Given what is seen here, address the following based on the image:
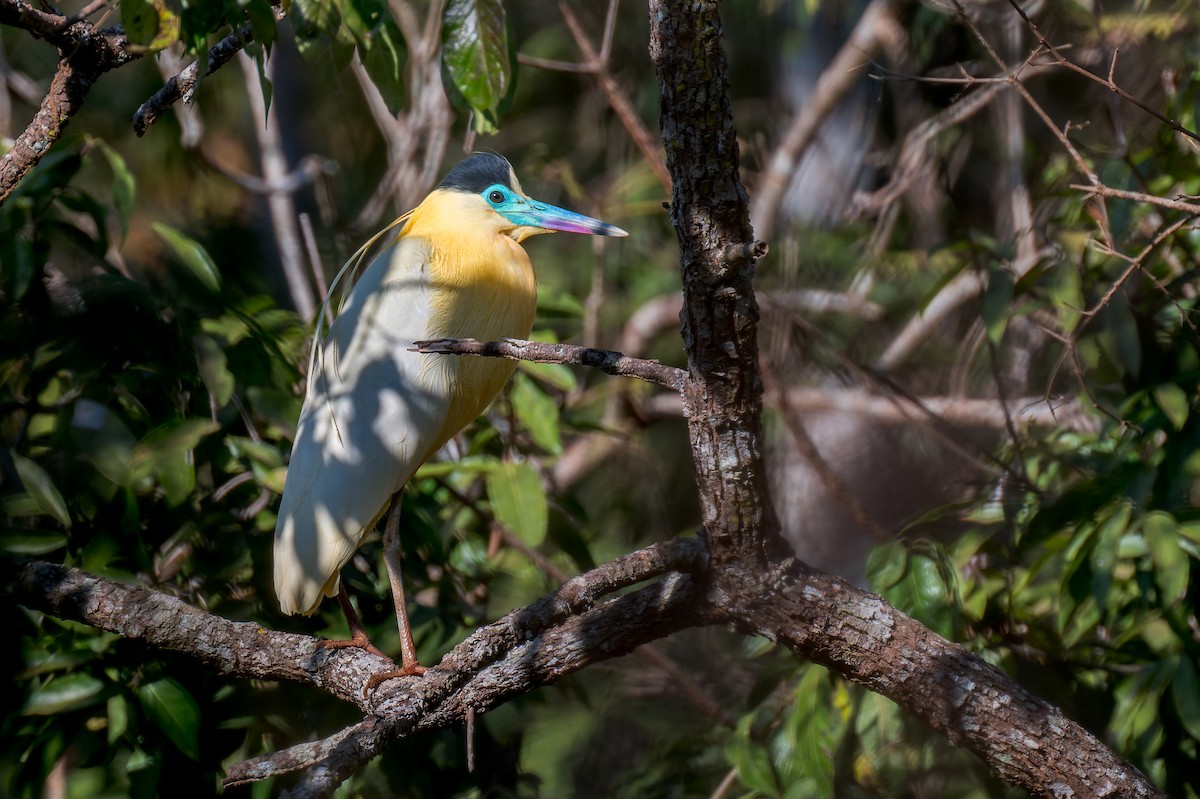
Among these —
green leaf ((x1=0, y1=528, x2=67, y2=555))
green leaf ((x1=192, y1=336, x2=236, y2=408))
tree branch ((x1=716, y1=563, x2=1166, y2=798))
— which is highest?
green leaf ((x1=192, y1=336, x2=236, y2=408))

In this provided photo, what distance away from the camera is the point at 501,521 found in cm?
248

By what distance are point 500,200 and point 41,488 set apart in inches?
42.8

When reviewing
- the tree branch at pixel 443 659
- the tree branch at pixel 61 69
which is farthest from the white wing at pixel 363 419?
the tree branch at pixel 61 69

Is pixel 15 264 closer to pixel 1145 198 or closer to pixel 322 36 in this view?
pixel 322 36

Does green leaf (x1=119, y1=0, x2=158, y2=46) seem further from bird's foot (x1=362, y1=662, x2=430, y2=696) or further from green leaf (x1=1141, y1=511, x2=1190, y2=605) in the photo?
green leaf (x1=1141, y1=511, x2=1190, y2=605)

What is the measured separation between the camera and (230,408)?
2.28 m

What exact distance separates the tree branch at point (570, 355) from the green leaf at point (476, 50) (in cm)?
42

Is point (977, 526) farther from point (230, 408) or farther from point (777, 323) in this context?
point (230, 408)

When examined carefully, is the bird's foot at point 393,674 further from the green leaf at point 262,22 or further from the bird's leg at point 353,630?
the green leaf at point 262,22

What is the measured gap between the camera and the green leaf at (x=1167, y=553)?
1.70 m

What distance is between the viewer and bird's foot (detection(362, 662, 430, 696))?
187 cm

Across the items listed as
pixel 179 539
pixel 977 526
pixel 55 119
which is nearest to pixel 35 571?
pixel 179 539

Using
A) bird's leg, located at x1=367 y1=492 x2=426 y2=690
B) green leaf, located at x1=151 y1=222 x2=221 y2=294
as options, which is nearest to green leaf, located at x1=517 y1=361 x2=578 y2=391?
bird's leg, located at x1=367 y1=492 x2=426 y2=690

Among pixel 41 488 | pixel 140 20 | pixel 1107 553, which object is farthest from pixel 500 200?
pixel 1107 553
